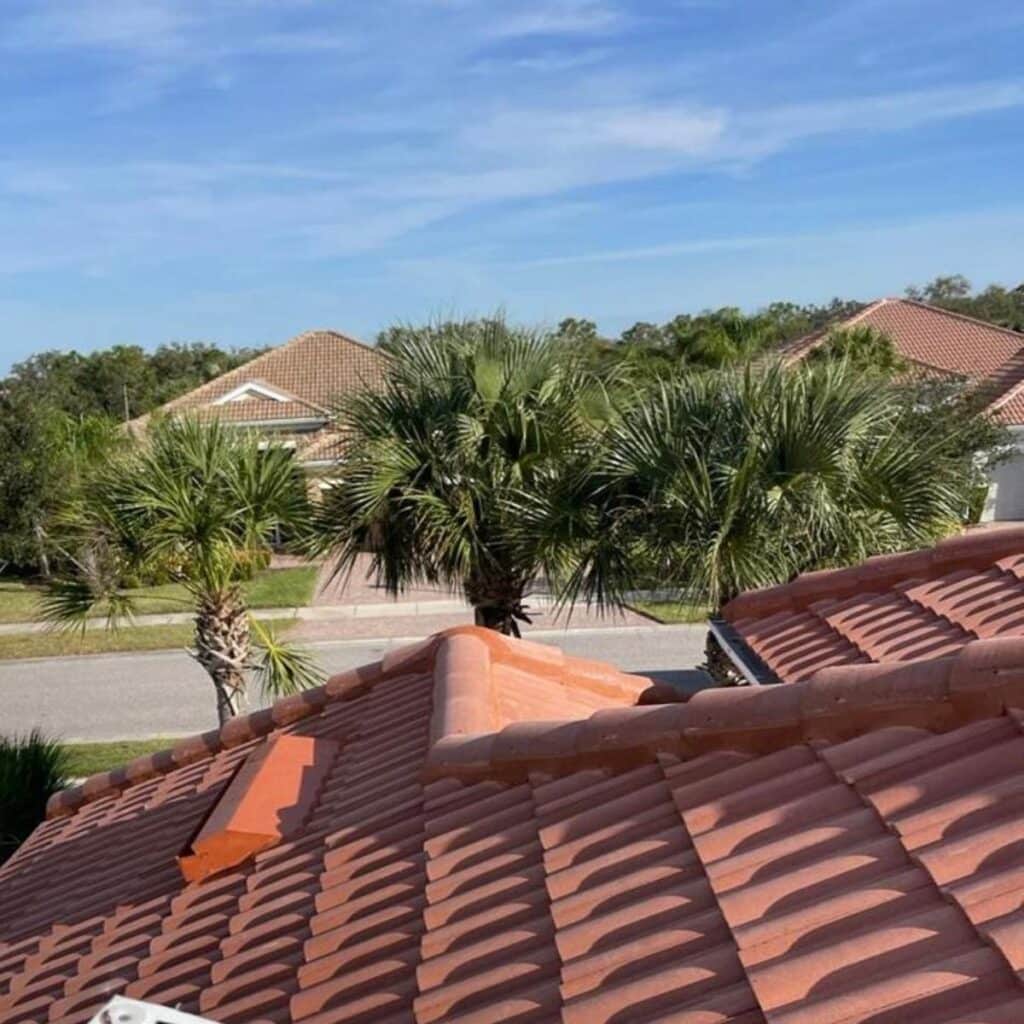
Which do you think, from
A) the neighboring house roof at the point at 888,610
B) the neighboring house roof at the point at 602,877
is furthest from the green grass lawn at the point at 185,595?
the neighboring house roof at the point at 602,877

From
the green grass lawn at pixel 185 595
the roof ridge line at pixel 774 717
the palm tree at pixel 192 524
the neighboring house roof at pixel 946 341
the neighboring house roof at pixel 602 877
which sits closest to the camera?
the neighboring house roof at pixel 602 877

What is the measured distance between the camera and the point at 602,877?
3029mm

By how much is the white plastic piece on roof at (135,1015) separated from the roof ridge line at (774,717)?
1916mm

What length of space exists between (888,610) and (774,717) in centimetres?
276

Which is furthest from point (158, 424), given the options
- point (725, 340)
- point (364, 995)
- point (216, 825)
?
point (725, 340)

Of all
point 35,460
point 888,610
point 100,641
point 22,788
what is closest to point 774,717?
point 888,610

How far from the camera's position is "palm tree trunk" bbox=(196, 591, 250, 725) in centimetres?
1035

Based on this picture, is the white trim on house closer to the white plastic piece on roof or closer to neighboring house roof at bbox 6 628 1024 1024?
neighboring house roof at bbox 6 628 1024 1024

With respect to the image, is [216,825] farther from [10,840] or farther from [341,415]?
[341,415]

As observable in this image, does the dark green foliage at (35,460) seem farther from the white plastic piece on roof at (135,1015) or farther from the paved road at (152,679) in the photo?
the white plastic piece on roof at (135,1015)

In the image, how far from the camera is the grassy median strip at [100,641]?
765 inches

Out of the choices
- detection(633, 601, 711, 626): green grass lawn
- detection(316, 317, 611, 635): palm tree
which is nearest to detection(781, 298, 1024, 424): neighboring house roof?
detection(633, 601, 711, 626): green grass lawn

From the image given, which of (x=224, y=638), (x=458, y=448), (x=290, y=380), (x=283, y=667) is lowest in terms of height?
(x=283, y=667)

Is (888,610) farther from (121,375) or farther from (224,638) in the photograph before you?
(121,375)
